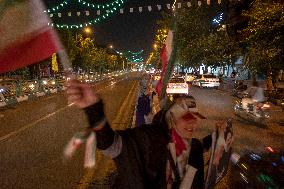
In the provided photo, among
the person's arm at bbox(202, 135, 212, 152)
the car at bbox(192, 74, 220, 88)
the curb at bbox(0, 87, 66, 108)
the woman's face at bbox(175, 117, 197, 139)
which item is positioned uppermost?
the woman's face at bbox(175, 117, 197, 139)

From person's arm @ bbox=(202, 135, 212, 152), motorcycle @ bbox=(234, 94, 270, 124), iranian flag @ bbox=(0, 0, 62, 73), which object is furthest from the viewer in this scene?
motorcycle @ bbox=(234, 94, 270, 124)

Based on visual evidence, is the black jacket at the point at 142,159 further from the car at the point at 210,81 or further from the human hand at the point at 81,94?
the car at the point at 210,81

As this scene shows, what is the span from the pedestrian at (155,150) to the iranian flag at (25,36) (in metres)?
0.51

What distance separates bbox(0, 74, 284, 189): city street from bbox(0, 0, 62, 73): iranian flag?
470 cm

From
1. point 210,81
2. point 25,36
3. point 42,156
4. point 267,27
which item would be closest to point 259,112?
point 267,27

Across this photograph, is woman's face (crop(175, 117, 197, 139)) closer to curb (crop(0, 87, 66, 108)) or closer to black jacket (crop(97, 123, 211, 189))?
black jacket (crop(97, 123, 211, 189))

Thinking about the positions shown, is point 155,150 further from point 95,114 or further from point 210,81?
point 210,81

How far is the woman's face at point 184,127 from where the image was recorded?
3233mm

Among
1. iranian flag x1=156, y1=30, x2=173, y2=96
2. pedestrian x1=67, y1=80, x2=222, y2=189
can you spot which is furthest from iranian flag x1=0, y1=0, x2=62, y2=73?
iranian flag x1=156, y1=30, x2=173, y2=96

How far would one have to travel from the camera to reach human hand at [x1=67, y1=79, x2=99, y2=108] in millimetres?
2643

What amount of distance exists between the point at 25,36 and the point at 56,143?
9.00 m

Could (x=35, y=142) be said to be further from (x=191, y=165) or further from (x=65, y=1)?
(x=65, y=1)

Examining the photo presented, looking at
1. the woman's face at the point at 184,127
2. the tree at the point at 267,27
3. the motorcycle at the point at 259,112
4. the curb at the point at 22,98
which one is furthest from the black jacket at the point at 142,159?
the curb at the point at 22,98

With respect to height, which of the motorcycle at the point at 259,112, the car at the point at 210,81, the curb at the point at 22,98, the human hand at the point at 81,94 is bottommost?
the car at the point at 210,81
